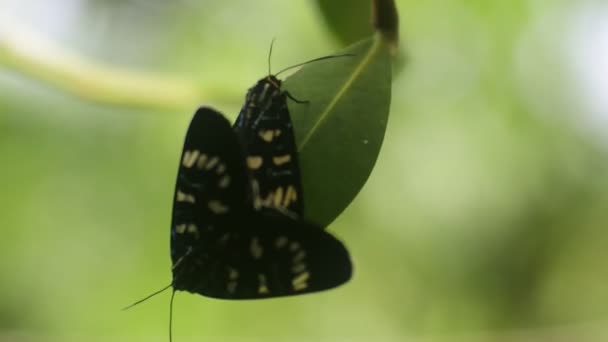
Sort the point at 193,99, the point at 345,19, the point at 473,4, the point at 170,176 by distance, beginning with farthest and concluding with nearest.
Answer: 1. the point at 170,176
2. the point at 473,4
3. the point at 193,99
4. the point at 345,19

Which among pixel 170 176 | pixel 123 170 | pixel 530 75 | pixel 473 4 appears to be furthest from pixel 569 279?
pixel 123 170

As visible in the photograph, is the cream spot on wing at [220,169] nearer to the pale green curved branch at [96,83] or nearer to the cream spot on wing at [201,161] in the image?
the cream spot on wing at [201,161]

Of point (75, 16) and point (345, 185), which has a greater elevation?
point (75, 16)

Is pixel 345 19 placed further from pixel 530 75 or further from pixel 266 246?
pixel 530 75

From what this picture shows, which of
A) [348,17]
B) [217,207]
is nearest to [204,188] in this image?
[217,207]

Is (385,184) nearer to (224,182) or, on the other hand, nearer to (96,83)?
(96,83)

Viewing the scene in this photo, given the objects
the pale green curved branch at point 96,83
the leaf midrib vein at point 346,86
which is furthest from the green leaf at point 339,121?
the pale green curved branch at point 96,83

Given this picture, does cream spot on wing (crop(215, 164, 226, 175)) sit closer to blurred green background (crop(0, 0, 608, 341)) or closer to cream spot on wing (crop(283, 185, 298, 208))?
cream spot on wing (crop(283, 185, 298, 208))
